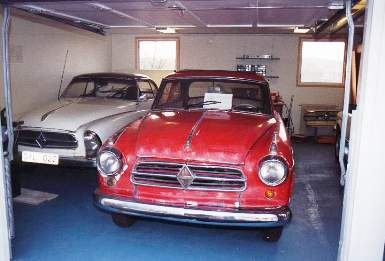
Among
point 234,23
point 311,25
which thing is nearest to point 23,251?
point 234,23

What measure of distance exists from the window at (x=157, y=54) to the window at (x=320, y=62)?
3.41 metres

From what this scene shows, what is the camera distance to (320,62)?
9828 millimetres

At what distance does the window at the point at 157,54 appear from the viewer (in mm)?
10398

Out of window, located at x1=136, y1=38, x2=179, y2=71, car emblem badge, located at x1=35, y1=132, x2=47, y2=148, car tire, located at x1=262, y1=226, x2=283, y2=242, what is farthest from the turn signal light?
window, located at x1=136, y1=38, x2=179, y2=71

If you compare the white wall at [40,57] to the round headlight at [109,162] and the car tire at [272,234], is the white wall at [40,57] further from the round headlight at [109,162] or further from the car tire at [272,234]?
the car tire at [272,234]

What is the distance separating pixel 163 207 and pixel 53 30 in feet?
19.2

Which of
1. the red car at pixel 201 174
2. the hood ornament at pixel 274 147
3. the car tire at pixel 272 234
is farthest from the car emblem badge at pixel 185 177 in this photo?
the car tire at pixel 272 234

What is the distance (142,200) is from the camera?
3.09 m

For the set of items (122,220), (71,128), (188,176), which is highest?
(71,128)

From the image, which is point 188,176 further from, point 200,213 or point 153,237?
point 153,237

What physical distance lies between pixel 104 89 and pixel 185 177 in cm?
363

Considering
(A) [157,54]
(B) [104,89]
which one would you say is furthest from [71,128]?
(A) [157,54]

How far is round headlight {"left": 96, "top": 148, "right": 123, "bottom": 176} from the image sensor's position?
3.21 metres

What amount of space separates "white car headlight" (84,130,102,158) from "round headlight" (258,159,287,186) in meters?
2.32
